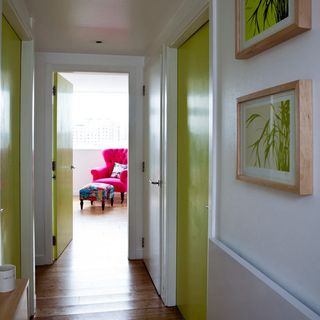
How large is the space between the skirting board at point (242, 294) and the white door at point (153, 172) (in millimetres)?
1393

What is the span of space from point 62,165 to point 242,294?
328cm

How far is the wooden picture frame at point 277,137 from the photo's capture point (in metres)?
1.04

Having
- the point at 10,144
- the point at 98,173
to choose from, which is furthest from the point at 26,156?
the point at 98,173

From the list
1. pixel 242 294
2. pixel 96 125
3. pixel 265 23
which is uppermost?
pixel 96 125

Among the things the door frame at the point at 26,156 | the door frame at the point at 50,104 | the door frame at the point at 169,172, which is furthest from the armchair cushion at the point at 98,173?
the door frame at the point at 26,156

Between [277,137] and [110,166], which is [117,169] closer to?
[110,166]

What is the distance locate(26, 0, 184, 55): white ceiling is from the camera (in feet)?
8.21

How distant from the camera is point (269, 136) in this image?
125cm

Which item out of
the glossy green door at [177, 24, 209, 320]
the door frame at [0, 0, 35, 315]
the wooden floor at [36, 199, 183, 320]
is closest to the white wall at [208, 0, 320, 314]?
the glossy green door at [177, 24, 209, 320]

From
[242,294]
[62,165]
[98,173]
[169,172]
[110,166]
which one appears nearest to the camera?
[242,294]

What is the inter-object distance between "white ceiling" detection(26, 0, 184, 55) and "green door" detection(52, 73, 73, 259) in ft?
2.10

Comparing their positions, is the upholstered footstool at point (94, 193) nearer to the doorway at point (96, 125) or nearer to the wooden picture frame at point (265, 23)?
the doorway at point (96, 125)

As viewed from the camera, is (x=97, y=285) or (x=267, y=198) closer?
(x=267, y=198)

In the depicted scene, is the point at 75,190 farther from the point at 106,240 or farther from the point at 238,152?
the point at 238,152
